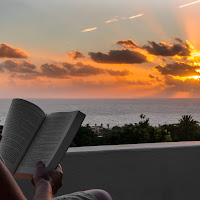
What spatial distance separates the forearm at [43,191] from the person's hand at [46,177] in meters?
0.01

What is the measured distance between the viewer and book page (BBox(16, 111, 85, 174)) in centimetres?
101

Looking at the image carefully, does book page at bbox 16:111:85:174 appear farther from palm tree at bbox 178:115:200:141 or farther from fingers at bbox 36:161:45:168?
palm tree at bbox 178:115:200:141

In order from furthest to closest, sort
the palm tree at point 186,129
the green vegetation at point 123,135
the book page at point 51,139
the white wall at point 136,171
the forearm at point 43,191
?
1. the palm tree at point 186,129
2. the green vegetation at point 123,135
3. the white wall at point 136,171
4. the book page at point 51,139
5. the forearm at point 43,191

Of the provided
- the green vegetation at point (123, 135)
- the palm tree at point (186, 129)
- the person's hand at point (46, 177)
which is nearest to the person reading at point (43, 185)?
the person's hand at point (46, 177)

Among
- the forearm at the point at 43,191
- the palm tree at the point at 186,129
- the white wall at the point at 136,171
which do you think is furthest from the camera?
the palm tree at the point at 186,129

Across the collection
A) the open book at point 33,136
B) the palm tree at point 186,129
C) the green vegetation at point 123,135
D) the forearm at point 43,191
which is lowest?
the forearm at point 43,191

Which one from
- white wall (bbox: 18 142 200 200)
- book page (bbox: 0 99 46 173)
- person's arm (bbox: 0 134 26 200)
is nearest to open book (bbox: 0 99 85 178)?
book page (bbox: 0 99 46 173)

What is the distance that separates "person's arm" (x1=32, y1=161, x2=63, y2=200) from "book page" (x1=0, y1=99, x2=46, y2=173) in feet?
0.31

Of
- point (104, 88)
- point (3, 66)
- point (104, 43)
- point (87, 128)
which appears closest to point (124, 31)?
point (104, 43)

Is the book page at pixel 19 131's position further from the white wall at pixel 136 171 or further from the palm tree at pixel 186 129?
the palm tree at pixel 186 129

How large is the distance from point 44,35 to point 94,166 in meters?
35.7

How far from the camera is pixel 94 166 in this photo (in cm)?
200

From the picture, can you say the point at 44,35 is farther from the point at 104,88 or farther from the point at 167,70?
the point at 167,70

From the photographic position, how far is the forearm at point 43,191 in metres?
0.90
